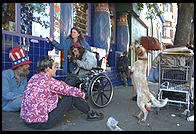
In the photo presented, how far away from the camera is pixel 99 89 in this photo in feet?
14.7

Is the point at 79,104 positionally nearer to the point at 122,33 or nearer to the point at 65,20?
the point at 65,20

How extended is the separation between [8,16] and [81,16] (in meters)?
3.24

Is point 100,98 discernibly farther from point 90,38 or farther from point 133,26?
point 133,26

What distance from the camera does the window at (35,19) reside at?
4738mm

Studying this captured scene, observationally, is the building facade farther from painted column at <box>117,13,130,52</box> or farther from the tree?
the tree

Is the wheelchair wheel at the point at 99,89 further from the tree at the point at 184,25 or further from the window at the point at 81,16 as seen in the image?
the tree at the point at 184,25

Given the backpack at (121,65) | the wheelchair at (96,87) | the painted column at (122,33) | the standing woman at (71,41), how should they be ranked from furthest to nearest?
the painted column at (122,33) → the backpack at (121,65) → the standing woman at (71,41) → the wheelchair at (96,87)

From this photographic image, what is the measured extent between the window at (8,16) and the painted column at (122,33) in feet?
17.6

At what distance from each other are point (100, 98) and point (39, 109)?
204cm

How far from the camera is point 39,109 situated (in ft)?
9.75

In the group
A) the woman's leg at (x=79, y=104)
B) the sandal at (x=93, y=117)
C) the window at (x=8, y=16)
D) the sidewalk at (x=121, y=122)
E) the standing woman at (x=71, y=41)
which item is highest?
the window at (x=8, y=16)

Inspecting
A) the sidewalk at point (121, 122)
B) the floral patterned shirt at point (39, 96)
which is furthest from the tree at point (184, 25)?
the floral patterned shirt at point (39, 96)

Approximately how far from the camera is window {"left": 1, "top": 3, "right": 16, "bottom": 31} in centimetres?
431

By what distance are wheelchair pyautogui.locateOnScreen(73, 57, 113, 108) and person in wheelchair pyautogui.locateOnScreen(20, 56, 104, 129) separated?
927mm
